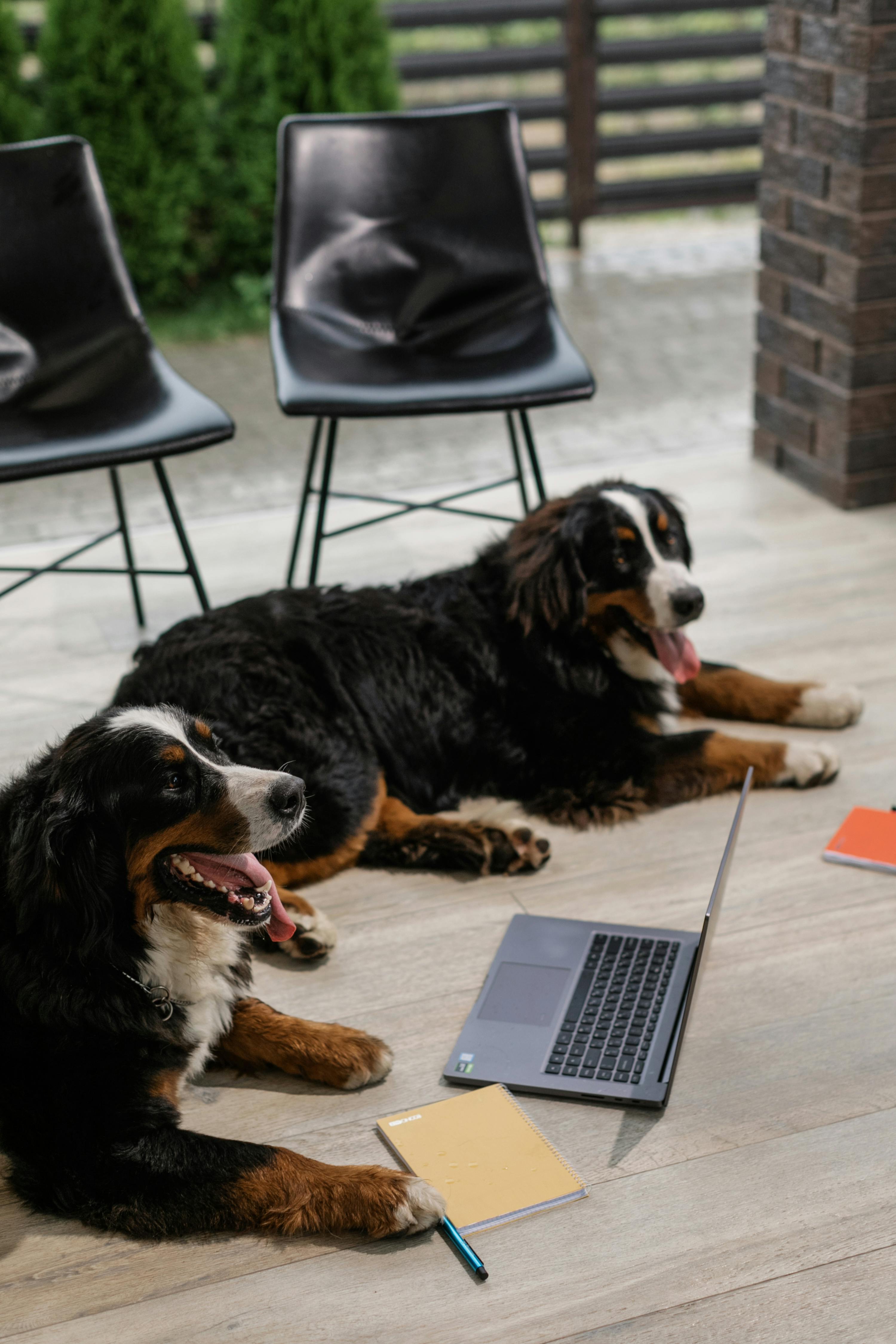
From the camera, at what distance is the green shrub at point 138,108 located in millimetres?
5719

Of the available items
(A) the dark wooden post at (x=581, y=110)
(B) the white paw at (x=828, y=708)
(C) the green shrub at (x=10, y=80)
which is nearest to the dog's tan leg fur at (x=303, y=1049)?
(B) the white paw at (x=828, y=708)

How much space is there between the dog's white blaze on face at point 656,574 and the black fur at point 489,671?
0.04 ft

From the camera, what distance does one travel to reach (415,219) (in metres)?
3.31

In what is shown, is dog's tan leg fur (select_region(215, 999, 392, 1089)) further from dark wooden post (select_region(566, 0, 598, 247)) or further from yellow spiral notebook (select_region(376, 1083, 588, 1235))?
dark wooden post (select_region(566, 0, 598, 247))

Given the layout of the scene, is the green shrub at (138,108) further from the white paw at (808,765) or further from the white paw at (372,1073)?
the white paw at (372,1073)

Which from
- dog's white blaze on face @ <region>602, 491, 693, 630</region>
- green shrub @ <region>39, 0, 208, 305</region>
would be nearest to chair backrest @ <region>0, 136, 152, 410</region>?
dog's white blaze on face @ <region>602, 491, 693, 630</region>

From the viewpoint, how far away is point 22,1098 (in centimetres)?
175

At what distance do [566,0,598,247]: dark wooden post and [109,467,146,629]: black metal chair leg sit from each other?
3844mm

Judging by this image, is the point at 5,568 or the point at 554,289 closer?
the point at 5,568

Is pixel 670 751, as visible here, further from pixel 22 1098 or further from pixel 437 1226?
pixel 22 1098

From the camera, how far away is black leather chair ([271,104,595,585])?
10.6ft

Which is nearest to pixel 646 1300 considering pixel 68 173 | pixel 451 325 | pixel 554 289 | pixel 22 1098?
pixel 22 1098

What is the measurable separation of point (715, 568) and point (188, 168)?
3628 millimetres

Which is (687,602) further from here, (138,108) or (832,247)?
(138,108)
